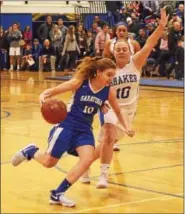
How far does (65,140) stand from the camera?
248 inches

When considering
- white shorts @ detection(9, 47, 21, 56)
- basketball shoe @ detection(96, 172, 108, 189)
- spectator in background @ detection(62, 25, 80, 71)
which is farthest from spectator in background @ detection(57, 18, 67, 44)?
basketball shoe @ detection(96, 172, 108, 189)

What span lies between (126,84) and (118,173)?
1009 mm

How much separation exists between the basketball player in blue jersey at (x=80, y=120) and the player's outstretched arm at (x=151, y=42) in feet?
2.74

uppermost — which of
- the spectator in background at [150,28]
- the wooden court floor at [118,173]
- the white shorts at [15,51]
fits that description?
the spectator in background at [150,28]

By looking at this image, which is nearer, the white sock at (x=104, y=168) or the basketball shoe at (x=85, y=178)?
the white sock at (x=104, y=168)

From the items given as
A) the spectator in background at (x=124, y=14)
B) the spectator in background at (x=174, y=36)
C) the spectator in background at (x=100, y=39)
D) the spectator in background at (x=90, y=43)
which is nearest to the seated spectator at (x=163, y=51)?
the spectator in background at (x=174, y=36)

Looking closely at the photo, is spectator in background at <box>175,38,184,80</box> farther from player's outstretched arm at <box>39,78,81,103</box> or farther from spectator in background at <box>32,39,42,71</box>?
player's outstretched arm at <box>39,78,81,103</box>

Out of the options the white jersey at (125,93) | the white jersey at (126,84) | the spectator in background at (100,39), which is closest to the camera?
the white jersey at (125,93)

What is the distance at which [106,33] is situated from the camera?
20.7 meters

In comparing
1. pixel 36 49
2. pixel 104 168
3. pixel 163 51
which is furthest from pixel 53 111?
pixel 36 49

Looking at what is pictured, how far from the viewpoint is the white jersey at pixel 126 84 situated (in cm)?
736

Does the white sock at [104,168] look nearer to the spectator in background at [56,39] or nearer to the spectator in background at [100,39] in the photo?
the spectator in background at [100,39]

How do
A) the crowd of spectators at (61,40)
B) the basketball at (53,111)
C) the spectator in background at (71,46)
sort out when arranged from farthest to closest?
1. the spectator in background at (71,46)
2. the crowd of spectators at (61,40)
3. the basketball at (53,111)

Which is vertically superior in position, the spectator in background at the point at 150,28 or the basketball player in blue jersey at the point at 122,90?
the spectator in background at the point at 150,28
